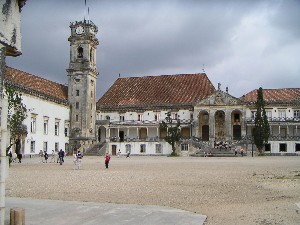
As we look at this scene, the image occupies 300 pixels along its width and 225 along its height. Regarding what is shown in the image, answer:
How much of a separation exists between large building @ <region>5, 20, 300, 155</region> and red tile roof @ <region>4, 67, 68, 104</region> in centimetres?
19

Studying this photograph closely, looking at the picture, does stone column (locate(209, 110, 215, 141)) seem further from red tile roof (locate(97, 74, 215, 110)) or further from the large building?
red tile roof (locate(97, 74, 215, 110))

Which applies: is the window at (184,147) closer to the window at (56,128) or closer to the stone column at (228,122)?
the stone column at (228,122)

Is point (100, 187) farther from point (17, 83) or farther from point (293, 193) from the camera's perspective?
point (17, 83)

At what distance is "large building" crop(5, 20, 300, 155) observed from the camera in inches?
2329

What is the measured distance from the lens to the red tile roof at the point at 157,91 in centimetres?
6712

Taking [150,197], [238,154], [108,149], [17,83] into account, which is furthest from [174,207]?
[108,149]

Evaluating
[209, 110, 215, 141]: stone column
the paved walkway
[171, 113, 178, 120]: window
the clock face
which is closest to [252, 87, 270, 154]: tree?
[209, 110, 215, 141]: stone column

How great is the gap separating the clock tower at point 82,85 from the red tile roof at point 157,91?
6.23 metres

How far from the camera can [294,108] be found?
6297 cm

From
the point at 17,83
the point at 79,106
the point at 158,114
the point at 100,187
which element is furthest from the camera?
the point at 158,114

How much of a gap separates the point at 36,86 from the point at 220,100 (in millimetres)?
27612

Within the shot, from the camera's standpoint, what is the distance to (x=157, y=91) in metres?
69.8

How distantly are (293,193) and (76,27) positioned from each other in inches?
2187

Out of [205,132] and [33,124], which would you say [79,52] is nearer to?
[33,124]
